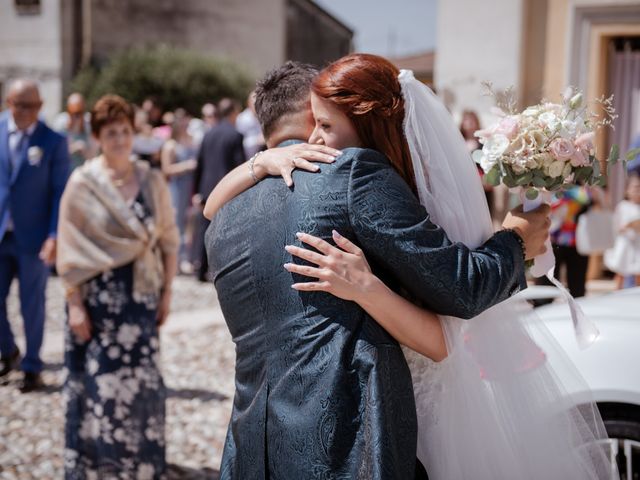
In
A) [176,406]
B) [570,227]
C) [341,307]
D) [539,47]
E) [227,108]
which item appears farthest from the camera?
[227,108]

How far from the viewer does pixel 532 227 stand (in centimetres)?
226

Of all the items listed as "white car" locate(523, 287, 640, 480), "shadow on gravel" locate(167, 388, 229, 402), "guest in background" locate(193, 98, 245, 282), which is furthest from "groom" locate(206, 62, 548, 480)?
"guest in background" locate(193, 98, 245, 282)

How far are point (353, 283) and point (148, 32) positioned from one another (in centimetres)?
2918

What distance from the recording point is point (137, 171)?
4.44m

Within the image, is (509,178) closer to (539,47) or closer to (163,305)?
(163,305)

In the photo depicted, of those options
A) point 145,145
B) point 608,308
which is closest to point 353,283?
point 608,308

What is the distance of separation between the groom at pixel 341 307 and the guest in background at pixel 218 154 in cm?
747

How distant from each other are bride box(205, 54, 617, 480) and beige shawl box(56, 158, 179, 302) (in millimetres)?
1976

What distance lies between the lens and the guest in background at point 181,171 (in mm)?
11984

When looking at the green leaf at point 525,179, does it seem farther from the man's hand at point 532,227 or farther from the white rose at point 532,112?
the white rose at point 532,112

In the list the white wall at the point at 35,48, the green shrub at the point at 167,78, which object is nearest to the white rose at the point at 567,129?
the green shrub at the point at 167,78

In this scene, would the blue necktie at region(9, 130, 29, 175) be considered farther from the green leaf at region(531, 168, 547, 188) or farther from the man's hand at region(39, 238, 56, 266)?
the green leaf at region(531, 168, 547, 188)

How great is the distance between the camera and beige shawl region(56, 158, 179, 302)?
166 inches

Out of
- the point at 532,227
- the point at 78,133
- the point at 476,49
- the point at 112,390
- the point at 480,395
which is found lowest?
the point at 112,390
